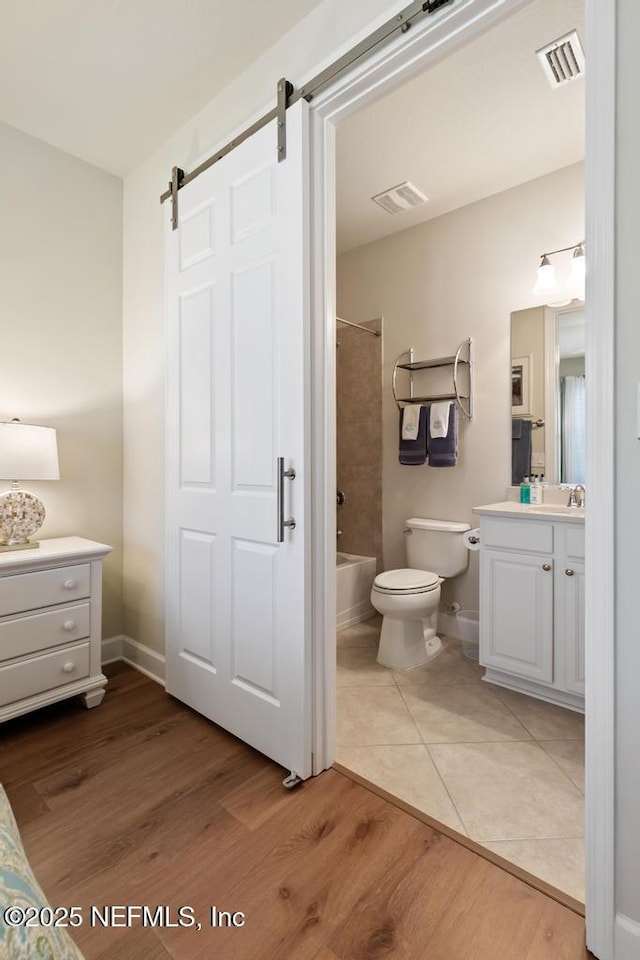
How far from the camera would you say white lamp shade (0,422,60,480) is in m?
2.00

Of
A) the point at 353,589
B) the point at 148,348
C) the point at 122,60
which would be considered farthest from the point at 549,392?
the point at 122,60

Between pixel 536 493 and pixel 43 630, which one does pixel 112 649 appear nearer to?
pixel 43 630

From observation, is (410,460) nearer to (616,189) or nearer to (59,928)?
(616,189)

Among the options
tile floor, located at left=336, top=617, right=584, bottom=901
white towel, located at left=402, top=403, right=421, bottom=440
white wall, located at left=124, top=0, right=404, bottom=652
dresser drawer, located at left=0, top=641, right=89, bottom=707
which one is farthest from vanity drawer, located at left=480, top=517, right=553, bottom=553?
dresser drawer, located at left=0, top=641, right=89, bottom=707

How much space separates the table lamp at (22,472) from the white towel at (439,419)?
2074mm

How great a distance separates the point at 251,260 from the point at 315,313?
38 centimetres

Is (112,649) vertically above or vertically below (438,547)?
below

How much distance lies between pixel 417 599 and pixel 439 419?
1.10m

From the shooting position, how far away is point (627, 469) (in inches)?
40.6

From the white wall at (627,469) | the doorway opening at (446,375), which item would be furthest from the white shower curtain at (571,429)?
the white wall at (627,469)

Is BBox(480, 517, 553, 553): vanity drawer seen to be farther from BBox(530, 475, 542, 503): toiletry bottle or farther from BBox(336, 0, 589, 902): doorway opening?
BBox(336, 0, 589, 902): doorway opening

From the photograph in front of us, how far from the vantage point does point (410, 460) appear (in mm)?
3061

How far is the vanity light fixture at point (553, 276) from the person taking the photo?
246 cm

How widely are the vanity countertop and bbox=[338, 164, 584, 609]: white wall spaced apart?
355mm
